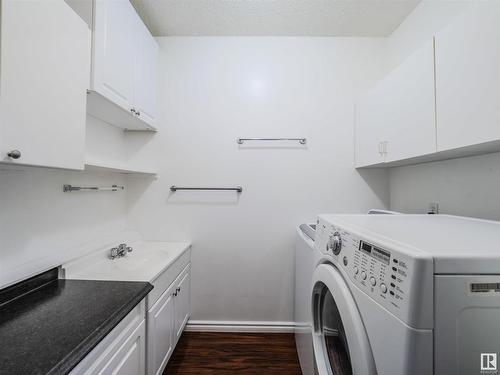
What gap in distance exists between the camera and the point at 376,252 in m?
0.59

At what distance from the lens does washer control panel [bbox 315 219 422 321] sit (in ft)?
1.53

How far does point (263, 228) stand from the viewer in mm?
1955

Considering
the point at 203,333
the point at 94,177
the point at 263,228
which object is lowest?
the point at 203,333

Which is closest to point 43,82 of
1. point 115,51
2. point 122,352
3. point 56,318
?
point 115,51

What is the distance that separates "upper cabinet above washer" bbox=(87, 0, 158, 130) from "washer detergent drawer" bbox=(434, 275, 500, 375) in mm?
1624

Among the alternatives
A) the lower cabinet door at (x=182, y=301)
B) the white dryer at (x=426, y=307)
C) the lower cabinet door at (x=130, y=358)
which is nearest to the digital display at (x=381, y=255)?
the white dryer at (x=426, y=307)

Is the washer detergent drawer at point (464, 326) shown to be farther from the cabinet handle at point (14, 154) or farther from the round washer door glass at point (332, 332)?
the cabinet handle at point (14, 154)

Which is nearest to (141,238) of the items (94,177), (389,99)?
(94,177)

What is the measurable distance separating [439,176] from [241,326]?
1.97 m

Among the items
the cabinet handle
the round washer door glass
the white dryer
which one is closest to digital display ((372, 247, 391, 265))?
the white dryer

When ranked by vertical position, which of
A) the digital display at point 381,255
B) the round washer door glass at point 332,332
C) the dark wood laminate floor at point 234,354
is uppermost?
the digital display at point 381,255

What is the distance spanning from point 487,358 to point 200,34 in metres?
2.48

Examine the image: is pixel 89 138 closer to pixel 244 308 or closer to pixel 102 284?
pixel 102 284

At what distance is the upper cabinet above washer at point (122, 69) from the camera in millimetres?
1180
